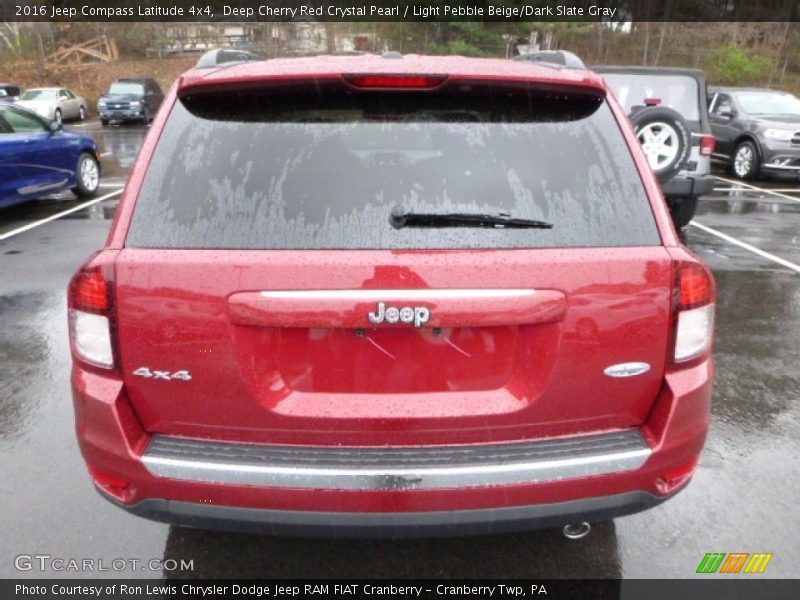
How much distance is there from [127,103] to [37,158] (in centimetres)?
1998

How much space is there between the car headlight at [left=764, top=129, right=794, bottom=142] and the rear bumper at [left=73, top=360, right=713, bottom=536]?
13418mm

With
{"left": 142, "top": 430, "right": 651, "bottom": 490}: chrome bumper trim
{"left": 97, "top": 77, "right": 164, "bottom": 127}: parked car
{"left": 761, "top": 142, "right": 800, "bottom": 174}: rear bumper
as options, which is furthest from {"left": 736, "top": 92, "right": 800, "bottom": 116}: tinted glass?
{"left": 97, "top": 77, "right": 164, "bottom": 127}: parked car

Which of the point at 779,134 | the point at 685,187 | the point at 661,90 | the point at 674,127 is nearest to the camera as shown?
the point at 674,127

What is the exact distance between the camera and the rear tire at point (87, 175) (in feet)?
36.3

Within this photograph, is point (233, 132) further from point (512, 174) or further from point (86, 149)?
point (86, 149)

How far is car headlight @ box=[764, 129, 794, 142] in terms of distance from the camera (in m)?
13.4

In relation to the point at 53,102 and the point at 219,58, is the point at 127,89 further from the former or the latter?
the point at 219,58

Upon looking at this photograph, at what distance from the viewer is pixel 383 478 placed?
203cm

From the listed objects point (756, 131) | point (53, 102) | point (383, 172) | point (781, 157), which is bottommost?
point (53, 102)

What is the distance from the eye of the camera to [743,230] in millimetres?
9258

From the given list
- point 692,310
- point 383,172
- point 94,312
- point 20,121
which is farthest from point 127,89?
point 692,310

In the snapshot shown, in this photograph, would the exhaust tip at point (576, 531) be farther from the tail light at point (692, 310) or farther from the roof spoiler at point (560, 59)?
the roof spoiler at point (560, 59)

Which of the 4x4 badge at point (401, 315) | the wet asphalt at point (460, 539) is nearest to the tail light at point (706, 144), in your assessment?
the wet asphalt at point (460, 539)

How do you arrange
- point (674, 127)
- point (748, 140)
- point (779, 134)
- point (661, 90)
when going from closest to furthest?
1. point (674, 127)
2. point (661, 90)
3. point (779, 134)
4. point (748, 140)
